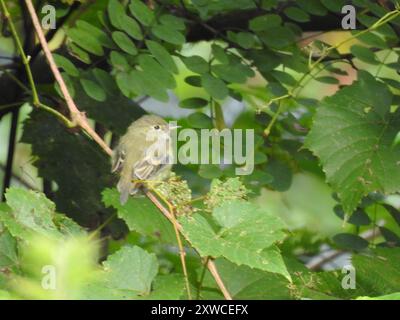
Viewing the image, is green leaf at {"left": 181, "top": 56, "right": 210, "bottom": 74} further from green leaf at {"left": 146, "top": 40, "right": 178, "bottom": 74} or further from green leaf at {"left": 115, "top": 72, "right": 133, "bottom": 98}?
green leaf at {"left": 115, "top": 72, "right": 133, "bottom": 98}

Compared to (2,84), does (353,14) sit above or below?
above

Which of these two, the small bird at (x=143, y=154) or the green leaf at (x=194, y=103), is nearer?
the small bird at (x=143, y=154)

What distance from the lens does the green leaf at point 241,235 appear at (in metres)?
2.12

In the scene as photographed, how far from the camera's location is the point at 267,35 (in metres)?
3.38

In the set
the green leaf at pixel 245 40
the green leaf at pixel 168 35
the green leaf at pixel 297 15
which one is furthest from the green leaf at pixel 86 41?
the green leaf at pixel 297 15

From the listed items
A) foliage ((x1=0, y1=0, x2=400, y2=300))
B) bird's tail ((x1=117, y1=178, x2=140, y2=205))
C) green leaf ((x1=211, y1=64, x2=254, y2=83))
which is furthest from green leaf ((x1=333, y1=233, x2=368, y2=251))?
bird's tail ((x1=117, y1=178, x2=140, y2=205))

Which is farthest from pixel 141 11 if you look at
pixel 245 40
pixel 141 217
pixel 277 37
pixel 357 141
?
pixel 357 141

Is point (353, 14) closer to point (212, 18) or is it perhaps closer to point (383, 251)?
point (212, 18)

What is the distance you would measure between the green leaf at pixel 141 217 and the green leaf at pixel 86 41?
580 millimetres

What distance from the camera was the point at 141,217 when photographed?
9.59 ft

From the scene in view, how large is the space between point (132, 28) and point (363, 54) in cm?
83

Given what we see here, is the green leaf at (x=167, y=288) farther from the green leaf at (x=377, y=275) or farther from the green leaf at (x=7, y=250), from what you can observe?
the green leaf at (x=377, y=275)
